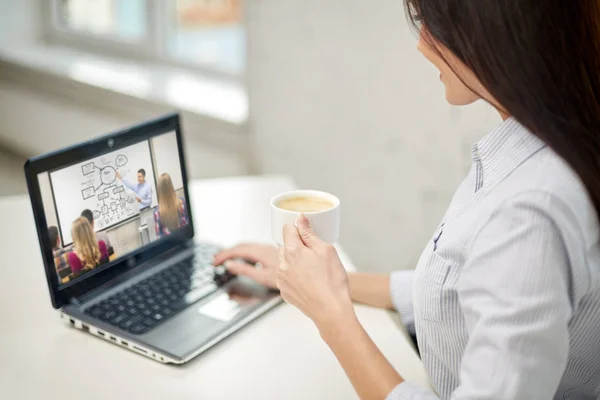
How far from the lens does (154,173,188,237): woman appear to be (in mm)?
1190

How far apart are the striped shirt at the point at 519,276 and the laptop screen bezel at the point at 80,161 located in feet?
1.70

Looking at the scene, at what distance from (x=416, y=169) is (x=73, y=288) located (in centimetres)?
104

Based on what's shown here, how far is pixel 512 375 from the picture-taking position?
71 cm

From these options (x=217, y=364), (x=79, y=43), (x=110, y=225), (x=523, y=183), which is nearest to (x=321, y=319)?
(x=217, y=364)

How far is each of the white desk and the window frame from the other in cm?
161

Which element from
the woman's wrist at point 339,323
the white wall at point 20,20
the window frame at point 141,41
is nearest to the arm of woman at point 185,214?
the woman's wrist at point 339,323

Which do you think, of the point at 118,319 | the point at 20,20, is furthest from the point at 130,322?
the point at 20,20

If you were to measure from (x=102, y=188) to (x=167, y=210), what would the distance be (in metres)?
0.15

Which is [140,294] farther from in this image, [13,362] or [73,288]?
[13,362]

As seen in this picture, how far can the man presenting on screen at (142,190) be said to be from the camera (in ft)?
A: 3.73

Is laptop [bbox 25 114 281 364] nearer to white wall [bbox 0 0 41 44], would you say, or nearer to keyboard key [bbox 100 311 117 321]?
keyboard key [bbox 100 311 117 321]

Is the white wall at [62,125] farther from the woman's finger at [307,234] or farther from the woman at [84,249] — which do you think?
the woman's finger at [307,234]

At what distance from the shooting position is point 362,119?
198 centimetres

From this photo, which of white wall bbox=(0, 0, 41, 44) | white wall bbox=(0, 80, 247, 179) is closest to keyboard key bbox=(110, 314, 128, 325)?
white wall bbox=(0, 80, 247, 179)
